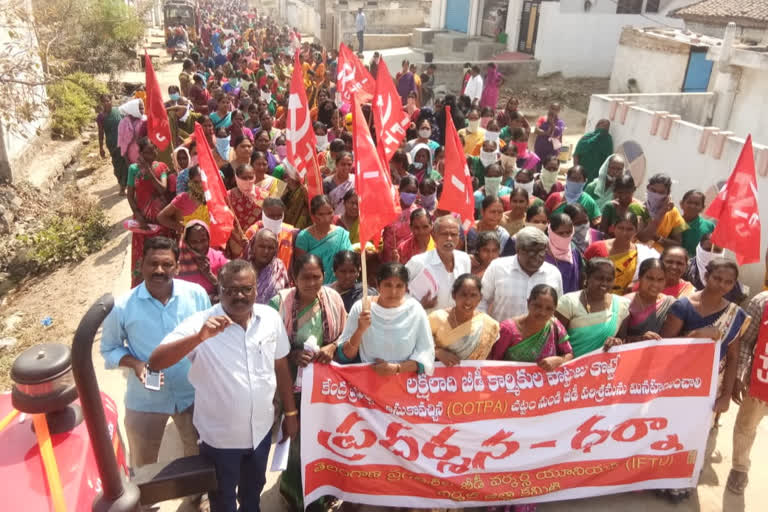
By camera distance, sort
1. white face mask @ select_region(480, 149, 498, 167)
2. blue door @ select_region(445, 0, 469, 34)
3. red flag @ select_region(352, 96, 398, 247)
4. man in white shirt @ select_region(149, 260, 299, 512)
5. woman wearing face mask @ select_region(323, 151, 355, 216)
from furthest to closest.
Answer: blue door @ select_region(445, 0, 469, 34)
white face mask @ select_region(480, 149, 498, 167)
woman wearing face mask @ select_region(323, 151, 355, 216)
red flag @ select_region(352, 96, 398, 247)
man in white shirt @ select_region(149, 260, 299, 512)

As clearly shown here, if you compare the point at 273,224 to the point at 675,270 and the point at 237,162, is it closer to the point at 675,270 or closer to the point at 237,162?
the point at 237,162

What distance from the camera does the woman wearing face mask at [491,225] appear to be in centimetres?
478

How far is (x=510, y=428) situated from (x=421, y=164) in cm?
412

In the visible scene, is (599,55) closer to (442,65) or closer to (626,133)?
(442,65)

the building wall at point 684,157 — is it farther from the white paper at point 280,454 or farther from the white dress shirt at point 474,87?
the white paper at point 280,454

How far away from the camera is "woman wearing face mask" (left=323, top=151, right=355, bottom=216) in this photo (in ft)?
18.4

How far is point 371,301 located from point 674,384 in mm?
1960

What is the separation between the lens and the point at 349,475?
139 inches

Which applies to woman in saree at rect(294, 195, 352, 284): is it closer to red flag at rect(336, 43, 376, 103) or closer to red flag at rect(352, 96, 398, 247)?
red flag at rect(352, 96, 398, 247)

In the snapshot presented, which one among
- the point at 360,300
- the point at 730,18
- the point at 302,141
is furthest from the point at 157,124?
the point at 730,18

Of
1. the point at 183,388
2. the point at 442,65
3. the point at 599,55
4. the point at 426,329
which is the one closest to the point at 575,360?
the point at 426,329

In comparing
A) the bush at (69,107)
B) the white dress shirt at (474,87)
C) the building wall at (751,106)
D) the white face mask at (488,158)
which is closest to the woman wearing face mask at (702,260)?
the white face mask at (488,158)

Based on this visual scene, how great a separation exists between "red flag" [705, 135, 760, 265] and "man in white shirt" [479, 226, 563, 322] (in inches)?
48.0

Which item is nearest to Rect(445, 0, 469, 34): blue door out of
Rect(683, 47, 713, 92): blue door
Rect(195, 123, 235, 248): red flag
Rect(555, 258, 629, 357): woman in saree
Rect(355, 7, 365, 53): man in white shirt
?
Rect(355, 7, 365, 53): man in white shirt
